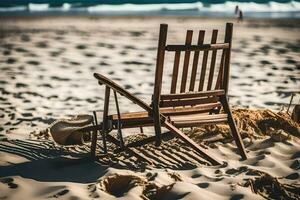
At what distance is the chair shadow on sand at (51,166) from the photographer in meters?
4.09

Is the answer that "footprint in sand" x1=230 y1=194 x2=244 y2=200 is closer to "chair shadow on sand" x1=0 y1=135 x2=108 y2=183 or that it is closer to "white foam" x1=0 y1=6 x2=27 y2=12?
"chair shadow on sand" x1=0 y1=135 x2=108 y2=183

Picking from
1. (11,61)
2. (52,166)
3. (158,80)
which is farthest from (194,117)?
(11,61)

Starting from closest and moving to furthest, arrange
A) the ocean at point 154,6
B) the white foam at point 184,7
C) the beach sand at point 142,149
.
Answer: the beach sand at point 142,149 < the ocean at point 154,6 < the white foam at point 184,7

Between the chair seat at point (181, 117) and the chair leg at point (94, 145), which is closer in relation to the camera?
the chair seat at point (181, 117)

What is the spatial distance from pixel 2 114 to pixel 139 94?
8.97 ft

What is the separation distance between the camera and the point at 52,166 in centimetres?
435

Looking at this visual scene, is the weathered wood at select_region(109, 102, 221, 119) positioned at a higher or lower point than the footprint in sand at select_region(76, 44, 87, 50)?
higher

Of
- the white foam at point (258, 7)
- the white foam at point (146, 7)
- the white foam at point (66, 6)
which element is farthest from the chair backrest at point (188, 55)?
the white foam at point (66, 6)

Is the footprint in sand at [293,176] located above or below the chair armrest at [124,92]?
below

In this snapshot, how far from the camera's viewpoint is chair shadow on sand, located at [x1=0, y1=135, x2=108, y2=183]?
4086 mm

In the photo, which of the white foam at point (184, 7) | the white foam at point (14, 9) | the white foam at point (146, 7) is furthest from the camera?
the white foam at point (146, 7)

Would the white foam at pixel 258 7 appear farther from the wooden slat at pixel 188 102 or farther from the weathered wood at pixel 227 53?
the wooden slat at pixel 188 102

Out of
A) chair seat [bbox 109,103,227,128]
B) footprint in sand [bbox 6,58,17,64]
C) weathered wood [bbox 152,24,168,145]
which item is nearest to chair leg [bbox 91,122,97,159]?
chair seat [bbox 109,103,227,128]

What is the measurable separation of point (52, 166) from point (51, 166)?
1 cm
